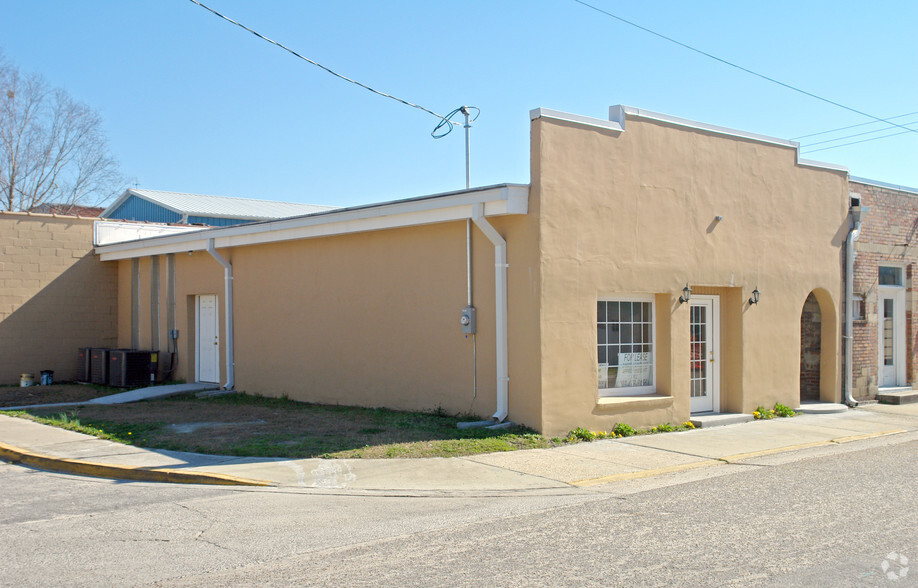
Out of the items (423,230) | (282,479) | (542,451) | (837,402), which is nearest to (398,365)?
(423,230)

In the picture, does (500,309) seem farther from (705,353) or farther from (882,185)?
(882,185)

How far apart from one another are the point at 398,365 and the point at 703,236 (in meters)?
5.56

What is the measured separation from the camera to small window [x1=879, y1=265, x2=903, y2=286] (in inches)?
684

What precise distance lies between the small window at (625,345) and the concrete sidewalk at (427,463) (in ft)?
3.30

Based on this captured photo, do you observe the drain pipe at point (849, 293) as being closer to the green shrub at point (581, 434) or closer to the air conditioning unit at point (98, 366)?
the green shrub at point (581, 434)

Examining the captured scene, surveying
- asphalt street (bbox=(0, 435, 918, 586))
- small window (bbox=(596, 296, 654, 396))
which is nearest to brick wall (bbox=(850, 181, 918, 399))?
small window (bbox=(596, 296, 654, 396))

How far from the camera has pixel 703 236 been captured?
13586 mm

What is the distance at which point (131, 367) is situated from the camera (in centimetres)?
1808

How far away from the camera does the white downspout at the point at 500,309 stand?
11.7 m

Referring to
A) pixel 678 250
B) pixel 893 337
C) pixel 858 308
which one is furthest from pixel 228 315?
pixel 893 337

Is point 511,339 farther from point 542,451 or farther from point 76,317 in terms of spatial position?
point 76,317

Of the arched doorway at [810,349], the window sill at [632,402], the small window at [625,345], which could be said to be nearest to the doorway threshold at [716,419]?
the window sill at [632,402]

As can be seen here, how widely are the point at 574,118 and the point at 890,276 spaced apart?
32.4 ft

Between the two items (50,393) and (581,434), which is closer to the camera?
(581,434)
